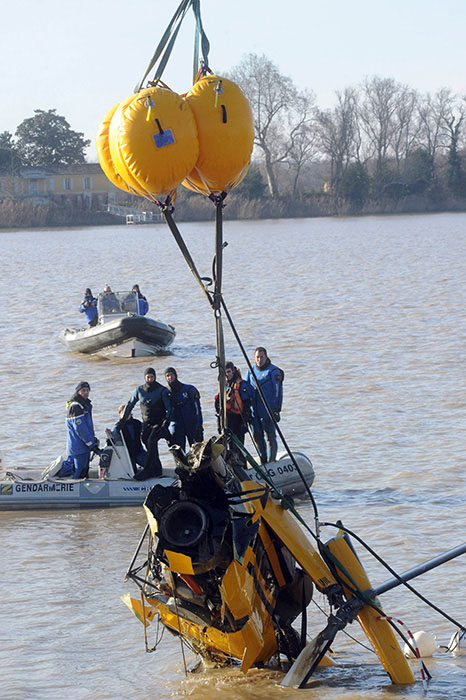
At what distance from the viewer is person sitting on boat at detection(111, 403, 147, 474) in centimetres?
1200

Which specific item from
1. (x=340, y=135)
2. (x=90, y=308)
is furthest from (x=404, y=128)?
(x=90, y=308)

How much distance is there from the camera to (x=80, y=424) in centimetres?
1170

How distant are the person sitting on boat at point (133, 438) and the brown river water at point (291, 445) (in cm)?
61

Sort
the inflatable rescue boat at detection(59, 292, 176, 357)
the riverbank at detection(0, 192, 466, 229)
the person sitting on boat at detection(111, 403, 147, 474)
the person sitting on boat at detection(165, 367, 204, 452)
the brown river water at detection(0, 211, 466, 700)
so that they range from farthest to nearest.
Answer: the riverbank at detection(0, 192, 466, 229) → the inflatable rescue boat at detection(59, 292, 176, 357) → the person sitting on boat at detection(111, 403, 147, 474) → the person sitting on boat at detection(165, 367, 204, 452) → the brown river water at detection(0, 211, 466, 700)

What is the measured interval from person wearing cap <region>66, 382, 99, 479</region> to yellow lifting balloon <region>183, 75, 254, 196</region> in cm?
538

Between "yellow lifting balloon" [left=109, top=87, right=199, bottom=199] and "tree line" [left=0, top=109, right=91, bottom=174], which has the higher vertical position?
"tree line" [left=0, top=109, right=91, bottom=174]

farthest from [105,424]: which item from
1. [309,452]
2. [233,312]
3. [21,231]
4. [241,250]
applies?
[21,231]

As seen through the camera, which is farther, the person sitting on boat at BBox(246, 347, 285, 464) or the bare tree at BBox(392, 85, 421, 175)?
the bare tree at BBox(392, 85, 421, 175)

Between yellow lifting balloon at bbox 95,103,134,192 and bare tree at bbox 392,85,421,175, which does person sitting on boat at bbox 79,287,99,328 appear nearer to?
yellow lifting balloon at bbox 95,103,134,192

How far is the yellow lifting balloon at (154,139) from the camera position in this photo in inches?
249

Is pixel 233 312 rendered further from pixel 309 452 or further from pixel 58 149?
pixel 58 149

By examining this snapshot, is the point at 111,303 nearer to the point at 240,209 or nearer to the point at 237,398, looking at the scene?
the point at 237,398

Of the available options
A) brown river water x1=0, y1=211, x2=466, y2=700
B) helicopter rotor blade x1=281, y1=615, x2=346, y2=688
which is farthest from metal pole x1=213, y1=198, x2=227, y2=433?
brown river water x1=0, y1=211, x2=466, y2=700

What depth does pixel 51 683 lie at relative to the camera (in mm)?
8008
